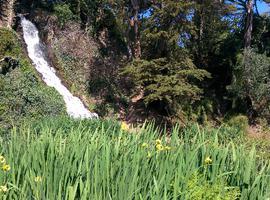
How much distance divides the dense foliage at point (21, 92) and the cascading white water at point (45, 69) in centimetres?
82

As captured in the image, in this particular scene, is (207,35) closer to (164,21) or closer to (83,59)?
(164,21)

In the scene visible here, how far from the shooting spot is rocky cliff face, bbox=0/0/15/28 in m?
18.5

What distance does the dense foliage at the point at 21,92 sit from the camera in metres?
13.7

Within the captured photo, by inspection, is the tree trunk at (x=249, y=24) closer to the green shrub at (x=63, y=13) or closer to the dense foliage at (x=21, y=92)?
the green shrub at (x=63, y=13)

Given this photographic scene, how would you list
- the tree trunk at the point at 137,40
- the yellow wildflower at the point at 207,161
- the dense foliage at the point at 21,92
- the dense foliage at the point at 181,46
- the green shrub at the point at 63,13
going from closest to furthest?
the yellow wildflower at the point at 207,161 → the dense foliage at the point at 21,92 → the dense foliage at the point at 181,46 → the tree trunk at the point at 137,40 → the green shrub at the point at 63,13

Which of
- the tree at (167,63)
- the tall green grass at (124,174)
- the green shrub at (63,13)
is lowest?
the tall green grass at (124,174)

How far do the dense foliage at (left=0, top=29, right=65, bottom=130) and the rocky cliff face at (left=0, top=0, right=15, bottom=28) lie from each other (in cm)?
180

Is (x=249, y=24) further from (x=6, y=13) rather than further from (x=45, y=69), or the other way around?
(x=6, y=13)

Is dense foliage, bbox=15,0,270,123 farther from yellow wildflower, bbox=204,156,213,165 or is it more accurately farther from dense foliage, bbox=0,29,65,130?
yellow wildflower, bbox=204,156,213,165

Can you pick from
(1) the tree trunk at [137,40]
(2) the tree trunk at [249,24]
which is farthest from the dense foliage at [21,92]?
(2) the tree trunk at [249,24]

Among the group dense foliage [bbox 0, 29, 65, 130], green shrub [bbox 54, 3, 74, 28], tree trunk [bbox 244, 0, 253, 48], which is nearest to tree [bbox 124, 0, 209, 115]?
dense foliage [bbox 0, 29, 65, 130]

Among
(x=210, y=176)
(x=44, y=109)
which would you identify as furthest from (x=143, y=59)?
(x=210, y=176)

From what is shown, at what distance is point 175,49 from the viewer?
1788 cm

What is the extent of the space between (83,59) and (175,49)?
18.7 feet
